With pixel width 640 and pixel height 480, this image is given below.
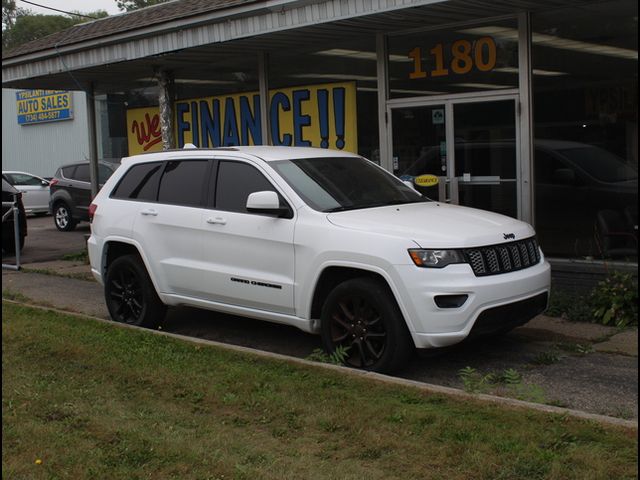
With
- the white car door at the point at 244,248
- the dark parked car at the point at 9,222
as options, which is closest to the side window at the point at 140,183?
the white car door at the point at 244,248

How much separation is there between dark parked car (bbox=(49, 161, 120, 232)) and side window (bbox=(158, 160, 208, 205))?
11.0 m

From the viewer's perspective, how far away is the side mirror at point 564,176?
883cm

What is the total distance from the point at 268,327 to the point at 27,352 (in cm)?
235

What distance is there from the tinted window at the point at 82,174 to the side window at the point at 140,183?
35.5 feet

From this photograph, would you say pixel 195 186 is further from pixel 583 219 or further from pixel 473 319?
pixel 583 219

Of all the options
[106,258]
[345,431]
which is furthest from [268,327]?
[345,431]

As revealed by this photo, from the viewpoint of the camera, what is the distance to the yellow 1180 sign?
29.8ft

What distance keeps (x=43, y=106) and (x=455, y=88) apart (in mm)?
23233

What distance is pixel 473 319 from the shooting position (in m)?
5.67

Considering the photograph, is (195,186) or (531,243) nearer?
(531,243)

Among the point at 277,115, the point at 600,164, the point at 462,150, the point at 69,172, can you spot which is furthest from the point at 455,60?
the point at 69,172

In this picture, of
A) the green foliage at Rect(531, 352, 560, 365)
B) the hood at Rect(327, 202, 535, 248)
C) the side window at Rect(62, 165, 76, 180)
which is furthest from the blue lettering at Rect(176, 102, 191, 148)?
the green foliage at Rect(531, 352, 560, 365)

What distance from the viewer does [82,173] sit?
60.5ft

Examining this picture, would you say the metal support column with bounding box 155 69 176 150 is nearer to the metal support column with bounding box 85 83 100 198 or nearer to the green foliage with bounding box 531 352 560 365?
the metal support column with bounding box 85 83 100 198
